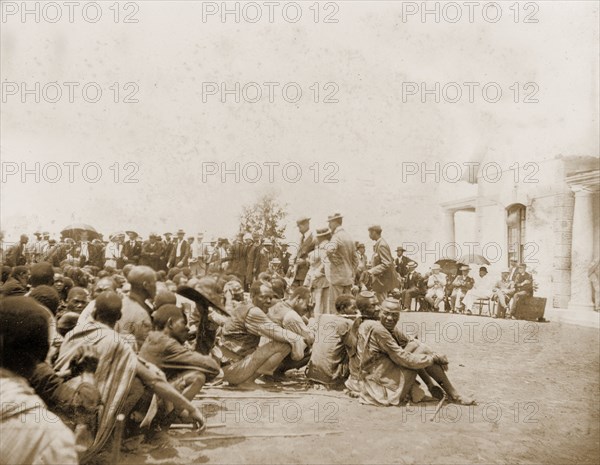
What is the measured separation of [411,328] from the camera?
23.3 feet

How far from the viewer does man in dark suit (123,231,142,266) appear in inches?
151

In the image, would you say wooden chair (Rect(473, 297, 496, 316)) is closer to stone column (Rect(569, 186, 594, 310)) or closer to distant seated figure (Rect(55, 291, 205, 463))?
stone column (Rect(569, 186, 594, 310))

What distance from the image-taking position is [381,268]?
551cm

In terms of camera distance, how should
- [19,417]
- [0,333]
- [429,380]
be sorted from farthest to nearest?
[429,380]
[0,333]
[19,417]

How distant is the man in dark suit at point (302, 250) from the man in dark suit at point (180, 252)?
38.1 inches

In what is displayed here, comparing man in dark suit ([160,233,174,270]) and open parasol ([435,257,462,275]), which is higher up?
man in dark suit ([160,233,174,270])

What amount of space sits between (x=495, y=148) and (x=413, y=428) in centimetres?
267

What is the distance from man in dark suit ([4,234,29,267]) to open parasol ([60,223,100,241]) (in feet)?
0.97

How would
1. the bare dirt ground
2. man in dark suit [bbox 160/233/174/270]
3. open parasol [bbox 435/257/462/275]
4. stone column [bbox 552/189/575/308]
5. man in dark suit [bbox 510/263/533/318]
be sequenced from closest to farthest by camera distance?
the bare dirt ground, man in dark suit [bbox 160/233/174/270], open parasol [bbox 435/257/462/275], man in dark suit [bbox 510/263/533/318], stone column [bbox 552/189/575/308]

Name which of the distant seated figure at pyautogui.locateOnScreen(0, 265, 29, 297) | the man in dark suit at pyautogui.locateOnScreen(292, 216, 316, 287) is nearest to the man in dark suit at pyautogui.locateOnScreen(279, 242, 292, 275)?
the man in dark suit at pyautogui.locateOnScreen(292, 216, 316, 287)

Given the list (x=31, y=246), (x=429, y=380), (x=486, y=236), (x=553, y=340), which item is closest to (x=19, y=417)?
(x=31, y=246)

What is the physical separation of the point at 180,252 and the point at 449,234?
2.60 m

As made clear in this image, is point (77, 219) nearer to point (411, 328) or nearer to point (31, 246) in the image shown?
point (31, 246)

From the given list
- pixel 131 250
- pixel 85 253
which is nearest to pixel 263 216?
pixel 131 250
